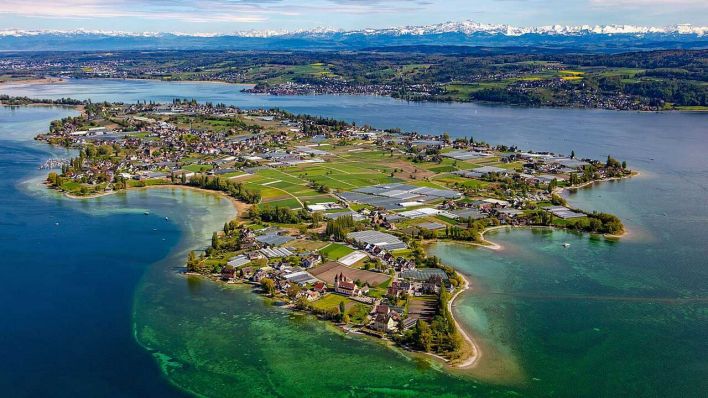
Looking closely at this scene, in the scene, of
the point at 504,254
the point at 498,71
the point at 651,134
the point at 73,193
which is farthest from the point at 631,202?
the point at 498,71

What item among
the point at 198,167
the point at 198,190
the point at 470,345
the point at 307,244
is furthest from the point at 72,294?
the point at 198,167

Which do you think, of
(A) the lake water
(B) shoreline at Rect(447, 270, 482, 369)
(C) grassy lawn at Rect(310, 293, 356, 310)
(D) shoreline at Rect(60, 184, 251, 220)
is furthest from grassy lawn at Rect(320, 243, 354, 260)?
(D) shoreline at Rect(60, 184, 251, 220)

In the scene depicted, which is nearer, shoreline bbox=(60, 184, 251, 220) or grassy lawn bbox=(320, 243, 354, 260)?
grassy lawn bbox=(320, 243, 354, 260)

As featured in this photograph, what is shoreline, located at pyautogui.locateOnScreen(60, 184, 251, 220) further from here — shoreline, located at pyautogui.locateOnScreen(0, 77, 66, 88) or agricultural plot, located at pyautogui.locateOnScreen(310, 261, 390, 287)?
shoreline, located at pyautogui.locateOnScreen(0, 77, 66, 88)

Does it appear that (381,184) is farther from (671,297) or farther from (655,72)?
(655,72)

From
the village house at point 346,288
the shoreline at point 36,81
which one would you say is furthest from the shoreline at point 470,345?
the shoreline at point 36,81
